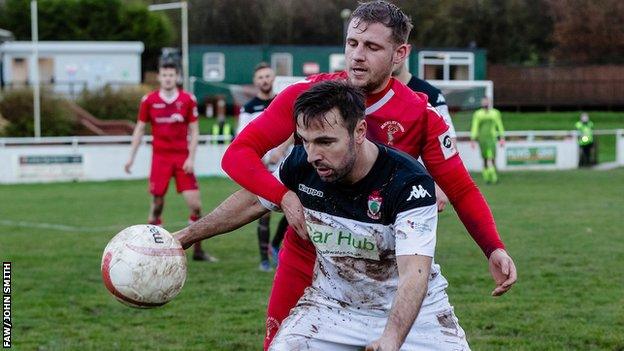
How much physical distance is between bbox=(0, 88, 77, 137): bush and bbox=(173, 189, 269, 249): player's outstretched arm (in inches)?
1314

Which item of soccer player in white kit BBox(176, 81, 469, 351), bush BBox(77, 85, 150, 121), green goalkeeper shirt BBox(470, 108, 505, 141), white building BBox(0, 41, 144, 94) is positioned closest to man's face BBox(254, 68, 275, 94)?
soccer player in white kit BBox(176, 81, 469, 351)

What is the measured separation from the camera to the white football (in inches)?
188

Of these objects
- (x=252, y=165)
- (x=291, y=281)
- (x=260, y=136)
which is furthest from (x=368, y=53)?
(x=291, y=281)

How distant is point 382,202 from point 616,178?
2438 cm

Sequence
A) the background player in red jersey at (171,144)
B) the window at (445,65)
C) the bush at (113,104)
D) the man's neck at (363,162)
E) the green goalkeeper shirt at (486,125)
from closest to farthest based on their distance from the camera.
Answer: the man's neck at (363,162) → the background player in red jersey at (171,144) → the green goalkeeper shirt at (486,125) → the bush at (113,104) → the window at (445,65)

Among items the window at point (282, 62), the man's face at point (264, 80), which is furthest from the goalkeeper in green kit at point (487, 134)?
the window at point (282, 62)

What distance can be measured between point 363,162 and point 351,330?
0.76m

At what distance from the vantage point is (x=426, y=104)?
5312 millimetres

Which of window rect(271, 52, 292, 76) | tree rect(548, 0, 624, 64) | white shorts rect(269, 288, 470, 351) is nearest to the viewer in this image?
white shorts rect(269, 288, 470, 351)

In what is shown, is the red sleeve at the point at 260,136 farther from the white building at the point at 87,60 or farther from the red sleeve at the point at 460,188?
the white building at the point at 87,60

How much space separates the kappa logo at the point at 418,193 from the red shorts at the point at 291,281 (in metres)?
0.75

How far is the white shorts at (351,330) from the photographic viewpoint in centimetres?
473

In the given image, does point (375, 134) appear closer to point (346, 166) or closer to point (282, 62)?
point (346, 166)

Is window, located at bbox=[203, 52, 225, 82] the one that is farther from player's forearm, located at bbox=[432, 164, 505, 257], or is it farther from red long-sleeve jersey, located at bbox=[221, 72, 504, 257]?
player's forearm, located at bbox=[432, 164, 505, 257]
